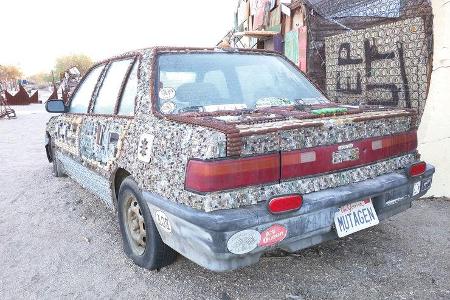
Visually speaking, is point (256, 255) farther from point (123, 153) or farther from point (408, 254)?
point (408, 254)

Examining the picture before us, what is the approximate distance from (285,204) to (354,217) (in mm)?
615

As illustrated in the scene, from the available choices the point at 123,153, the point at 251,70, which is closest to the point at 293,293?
the point at 123,153

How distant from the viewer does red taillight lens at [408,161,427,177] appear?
2.71 m

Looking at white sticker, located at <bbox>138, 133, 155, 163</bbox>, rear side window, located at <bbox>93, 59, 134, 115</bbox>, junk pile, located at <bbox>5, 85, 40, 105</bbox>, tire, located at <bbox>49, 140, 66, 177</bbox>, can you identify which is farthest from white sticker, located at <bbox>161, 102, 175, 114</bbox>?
junk pile, located at <bbox>5, 85, 40, 105</bbox>

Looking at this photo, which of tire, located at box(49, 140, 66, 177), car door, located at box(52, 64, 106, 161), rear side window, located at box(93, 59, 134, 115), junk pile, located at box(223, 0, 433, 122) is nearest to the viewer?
rear side window, located at box(93, 59, 134, 115)

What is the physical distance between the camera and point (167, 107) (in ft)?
8.46

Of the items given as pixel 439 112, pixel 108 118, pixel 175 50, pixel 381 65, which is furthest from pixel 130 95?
pixel 381 65

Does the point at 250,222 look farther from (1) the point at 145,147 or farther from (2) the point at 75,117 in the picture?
(2) the point at 75,117

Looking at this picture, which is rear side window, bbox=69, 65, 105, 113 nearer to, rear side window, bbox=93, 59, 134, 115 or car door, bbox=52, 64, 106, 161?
car door, bbox=52, 64, 106, 161

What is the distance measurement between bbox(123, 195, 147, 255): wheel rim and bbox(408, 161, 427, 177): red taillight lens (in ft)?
6.11

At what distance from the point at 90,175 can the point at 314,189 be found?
7.11 ft

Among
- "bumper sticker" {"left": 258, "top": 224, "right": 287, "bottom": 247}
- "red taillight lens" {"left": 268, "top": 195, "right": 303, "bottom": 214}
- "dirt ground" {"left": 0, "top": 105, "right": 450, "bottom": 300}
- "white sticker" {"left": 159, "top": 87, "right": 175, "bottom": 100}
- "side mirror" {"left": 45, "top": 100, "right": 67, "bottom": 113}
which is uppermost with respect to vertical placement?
"white sticker" {"left": 159, "top": 87, "right": 175, "bottom": 100}

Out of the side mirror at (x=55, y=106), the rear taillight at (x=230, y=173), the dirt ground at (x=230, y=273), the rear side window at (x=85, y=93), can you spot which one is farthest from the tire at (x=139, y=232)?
the side mirror at (x=55, y=106)

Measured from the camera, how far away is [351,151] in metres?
2.43
